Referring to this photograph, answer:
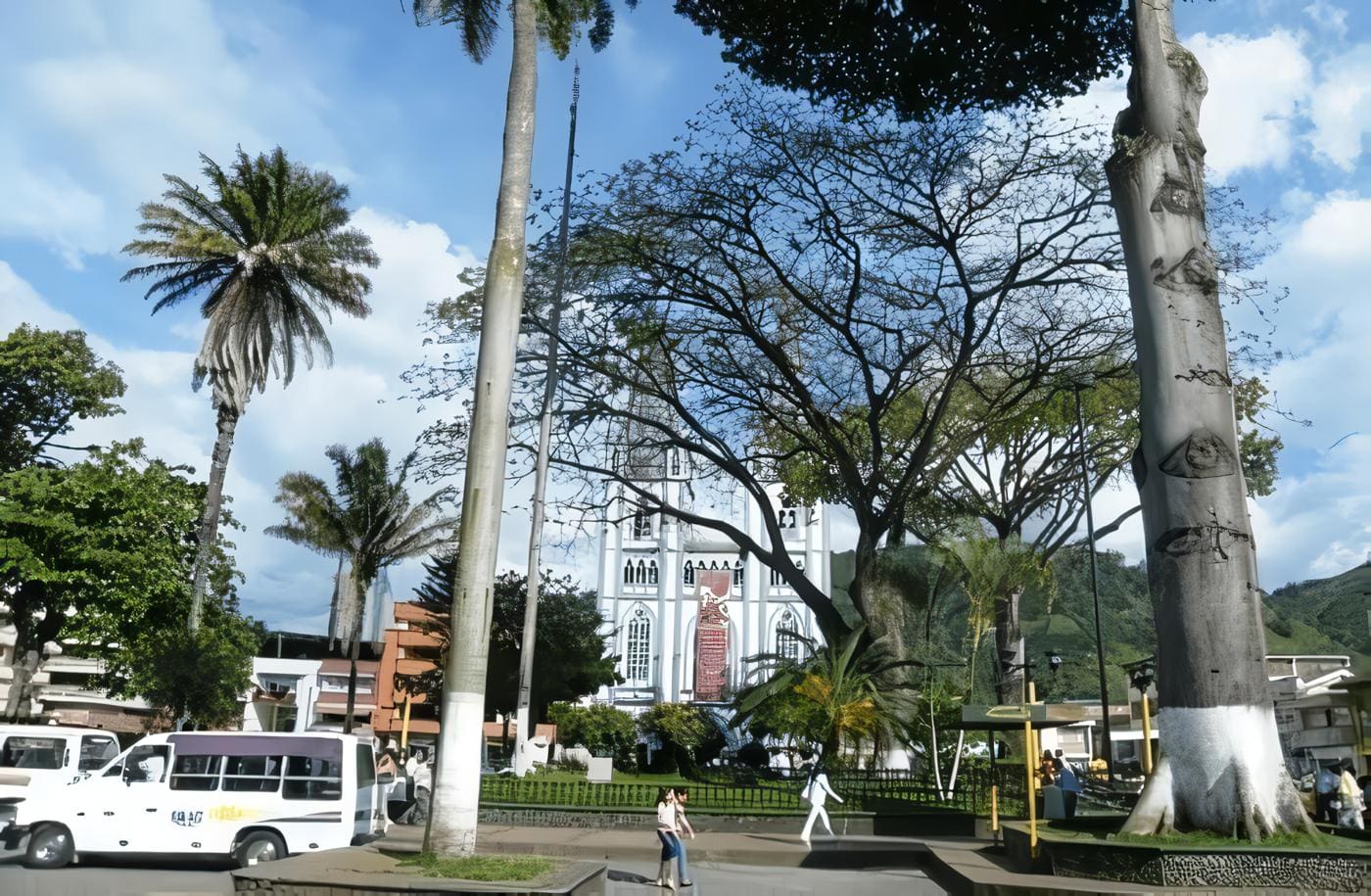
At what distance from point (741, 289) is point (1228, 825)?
52.0ft

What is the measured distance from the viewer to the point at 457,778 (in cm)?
1052

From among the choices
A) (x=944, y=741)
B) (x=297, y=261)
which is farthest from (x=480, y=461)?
(x=297, y=261)

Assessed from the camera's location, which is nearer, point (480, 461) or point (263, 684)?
point (480, 461)

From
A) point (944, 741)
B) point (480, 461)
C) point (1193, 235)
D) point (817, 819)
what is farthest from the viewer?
point (944, 741)

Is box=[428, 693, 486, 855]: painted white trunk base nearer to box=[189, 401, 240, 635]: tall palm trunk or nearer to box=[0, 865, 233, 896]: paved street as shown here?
box=[0, 865, 233, 896]: paved street

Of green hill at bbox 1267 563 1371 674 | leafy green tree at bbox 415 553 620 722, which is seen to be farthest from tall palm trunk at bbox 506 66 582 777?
green hill at bbox 1267 563 1371 674

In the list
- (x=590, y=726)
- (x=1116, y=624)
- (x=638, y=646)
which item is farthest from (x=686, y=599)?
(x=590, y=726)

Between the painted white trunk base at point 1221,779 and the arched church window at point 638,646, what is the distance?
74805 mm

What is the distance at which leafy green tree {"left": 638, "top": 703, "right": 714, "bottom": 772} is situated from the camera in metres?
31.2

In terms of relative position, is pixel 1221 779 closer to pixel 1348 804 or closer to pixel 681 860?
pixel 681 860

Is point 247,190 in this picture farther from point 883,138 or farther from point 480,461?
point 480,461

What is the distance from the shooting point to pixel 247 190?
102 ft

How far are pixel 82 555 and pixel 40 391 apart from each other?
9882 mm

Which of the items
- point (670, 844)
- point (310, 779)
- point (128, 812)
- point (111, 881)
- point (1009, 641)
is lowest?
point (111, 881)
